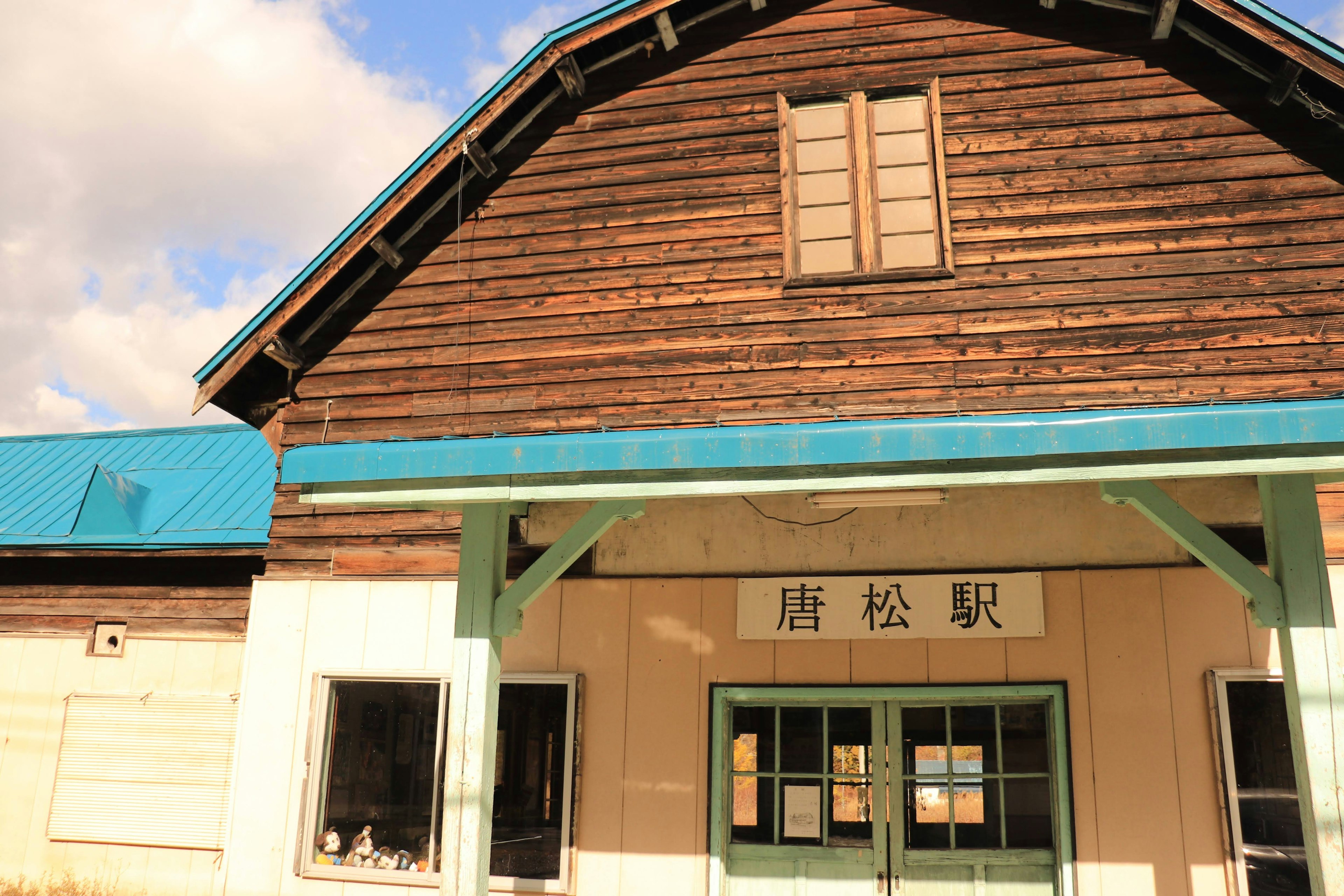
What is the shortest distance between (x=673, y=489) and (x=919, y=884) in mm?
3836

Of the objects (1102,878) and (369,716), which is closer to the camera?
(1102,878)

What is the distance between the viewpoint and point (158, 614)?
380 inches

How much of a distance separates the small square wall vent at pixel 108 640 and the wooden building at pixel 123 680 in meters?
0.01

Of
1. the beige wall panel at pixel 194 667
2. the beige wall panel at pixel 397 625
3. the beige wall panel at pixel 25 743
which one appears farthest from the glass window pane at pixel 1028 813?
the beige wall panel at pixel 25 743

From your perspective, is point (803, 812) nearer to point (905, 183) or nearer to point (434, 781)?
point (434, 781)

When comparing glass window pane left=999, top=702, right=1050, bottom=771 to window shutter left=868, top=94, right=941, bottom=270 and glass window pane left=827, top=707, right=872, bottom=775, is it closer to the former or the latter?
glass window pane left=827, top=707, right=872, bottom=775

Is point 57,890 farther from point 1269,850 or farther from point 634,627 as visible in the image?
point 1269,850

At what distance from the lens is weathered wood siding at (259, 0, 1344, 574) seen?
686 cm

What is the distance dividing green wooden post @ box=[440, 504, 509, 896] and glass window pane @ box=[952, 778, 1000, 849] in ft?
11.7

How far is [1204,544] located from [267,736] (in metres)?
6.92

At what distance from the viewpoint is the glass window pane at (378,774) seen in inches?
307

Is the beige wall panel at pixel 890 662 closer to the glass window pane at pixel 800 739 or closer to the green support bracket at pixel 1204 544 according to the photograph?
the glass window pane at pixel 800 739

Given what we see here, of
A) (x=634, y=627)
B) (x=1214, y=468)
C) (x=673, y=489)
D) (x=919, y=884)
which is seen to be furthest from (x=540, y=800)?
(x=1214, y=468)

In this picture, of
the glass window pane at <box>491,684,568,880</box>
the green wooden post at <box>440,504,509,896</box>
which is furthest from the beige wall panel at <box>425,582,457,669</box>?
the green wooden post at <box>440,504,509,896</box>
